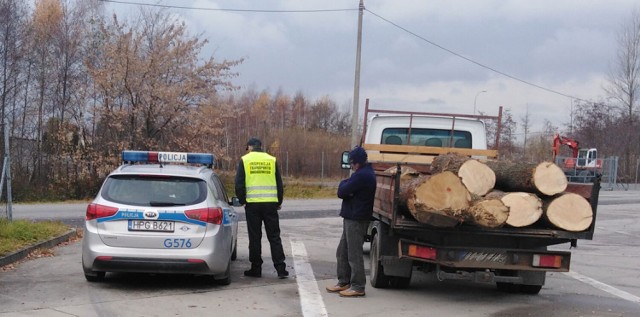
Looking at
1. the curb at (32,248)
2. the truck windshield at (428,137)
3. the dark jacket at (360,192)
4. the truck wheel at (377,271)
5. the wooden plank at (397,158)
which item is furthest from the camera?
the truck windshield at (428,137)

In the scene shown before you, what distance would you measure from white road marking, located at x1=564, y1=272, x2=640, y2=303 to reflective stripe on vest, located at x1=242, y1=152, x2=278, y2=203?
4.69m

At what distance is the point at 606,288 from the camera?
30.5ft

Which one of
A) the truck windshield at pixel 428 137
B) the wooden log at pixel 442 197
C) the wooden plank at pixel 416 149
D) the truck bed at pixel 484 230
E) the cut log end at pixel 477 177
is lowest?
the truck bed at pixel 484 230

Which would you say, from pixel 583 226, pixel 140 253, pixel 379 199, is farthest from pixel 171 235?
pixel 583 226

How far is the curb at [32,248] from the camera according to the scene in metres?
9.47

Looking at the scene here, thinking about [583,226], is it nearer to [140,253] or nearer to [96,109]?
[140,253]

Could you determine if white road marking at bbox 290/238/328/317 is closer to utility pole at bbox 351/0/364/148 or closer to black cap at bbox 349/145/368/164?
black cap at bbox 349/145/368/164

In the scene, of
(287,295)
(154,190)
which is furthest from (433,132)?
(154,190)

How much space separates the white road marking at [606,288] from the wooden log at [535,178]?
2318mm

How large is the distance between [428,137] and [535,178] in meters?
4.05

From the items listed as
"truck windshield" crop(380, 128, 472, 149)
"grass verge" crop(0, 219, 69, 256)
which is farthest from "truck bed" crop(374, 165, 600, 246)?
"grass verge" crop(0, 219, 69, 256)

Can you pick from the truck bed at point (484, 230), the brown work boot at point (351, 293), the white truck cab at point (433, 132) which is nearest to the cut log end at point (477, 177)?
the truck bed at point (484, 230)

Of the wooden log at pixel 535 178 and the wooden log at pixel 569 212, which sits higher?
the wooden log at pixel 535 178

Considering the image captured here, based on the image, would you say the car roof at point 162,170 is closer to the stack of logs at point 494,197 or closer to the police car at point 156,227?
the police car at point 156,227
